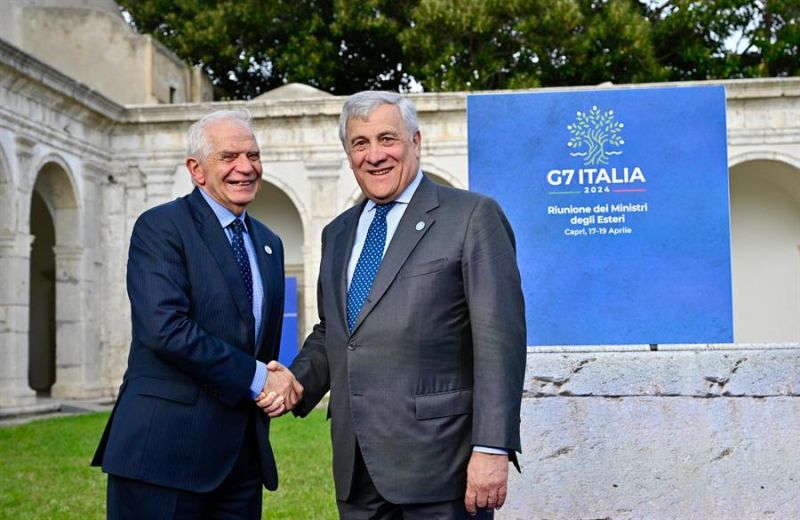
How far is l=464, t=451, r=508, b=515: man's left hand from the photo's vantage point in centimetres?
282

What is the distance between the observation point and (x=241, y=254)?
3.38 meters

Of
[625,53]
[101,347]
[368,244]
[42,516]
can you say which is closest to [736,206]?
[625,53]

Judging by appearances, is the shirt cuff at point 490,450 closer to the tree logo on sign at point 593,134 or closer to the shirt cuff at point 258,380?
the shirt cuff at point 258,380

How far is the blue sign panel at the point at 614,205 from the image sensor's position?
5031 mm

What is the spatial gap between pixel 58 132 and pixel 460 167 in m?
6.54

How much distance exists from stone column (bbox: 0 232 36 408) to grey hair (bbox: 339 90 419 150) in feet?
39.8

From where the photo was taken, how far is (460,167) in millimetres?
16766

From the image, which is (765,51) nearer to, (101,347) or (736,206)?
(736,206)

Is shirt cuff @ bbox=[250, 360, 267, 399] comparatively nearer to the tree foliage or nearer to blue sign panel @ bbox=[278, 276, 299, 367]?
blue sign panel @ bbox=[278, 276, 299, 367]

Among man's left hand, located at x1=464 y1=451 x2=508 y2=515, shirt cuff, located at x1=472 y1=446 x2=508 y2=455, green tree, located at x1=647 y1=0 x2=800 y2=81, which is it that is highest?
green tree, located at x1=647 y1=0 x2=800 y2=81

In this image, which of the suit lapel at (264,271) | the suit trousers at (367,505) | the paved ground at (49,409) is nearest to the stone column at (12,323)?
the paved ground at (49,409)

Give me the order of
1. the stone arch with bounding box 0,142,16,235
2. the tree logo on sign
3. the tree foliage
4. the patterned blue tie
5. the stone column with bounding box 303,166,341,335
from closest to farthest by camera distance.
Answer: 1. the patterned blue tie
2. the tree logo on sign
3. the stone arch with bounding box 0,142,16,235
4. the stone column with bounding box 303,166,341,335
5. the tree foliage

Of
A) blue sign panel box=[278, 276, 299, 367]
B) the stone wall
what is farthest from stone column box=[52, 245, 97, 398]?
the stone wall

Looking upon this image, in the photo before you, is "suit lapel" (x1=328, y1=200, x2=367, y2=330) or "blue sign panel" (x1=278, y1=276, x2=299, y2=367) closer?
"suit lapel" (x1=328, y1=200, x2=367, y2=330)
